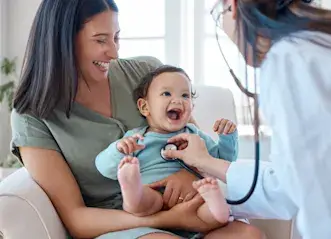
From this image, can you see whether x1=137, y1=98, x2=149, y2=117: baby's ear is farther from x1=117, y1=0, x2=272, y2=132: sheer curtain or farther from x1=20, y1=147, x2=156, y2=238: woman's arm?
x1=117, y1=0, x2=272, y2=132: sheer curtain

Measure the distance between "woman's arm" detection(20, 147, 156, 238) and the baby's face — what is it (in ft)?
0.87

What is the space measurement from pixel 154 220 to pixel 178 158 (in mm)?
171

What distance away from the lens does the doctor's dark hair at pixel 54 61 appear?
1.47 meters

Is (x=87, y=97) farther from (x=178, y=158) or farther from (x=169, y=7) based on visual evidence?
(x=169, y=7)

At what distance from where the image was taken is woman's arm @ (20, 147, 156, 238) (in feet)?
4.66

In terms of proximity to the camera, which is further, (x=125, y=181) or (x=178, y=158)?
(x=178, y=158)

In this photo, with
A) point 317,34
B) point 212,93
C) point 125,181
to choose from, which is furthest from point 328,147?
point 212,93

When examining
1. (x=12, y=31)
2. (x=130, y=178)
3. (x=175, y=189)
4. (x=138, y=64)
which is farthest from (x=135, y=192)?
(x=12, y=31)

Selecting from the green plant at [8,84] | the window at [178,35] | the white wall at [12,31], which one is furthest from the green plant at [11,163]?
the window at [178,35]

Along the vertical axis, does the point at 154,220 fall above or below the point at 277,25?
below

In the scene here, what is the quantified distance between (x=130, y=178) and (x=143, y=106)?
349mm

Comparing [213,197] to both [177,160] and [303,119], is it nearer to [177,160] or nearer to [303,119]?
[177,160]

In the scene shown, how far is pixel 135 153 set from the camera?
148 centimetres

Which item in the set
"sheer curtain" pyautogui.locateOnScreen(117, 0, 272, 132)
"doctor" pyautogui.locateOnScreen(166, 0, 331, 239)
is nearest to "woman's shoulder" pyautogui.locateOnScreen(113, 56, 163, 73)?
"doctor" pyautogui.locateOnScreen(166, 0, 331, 239)
